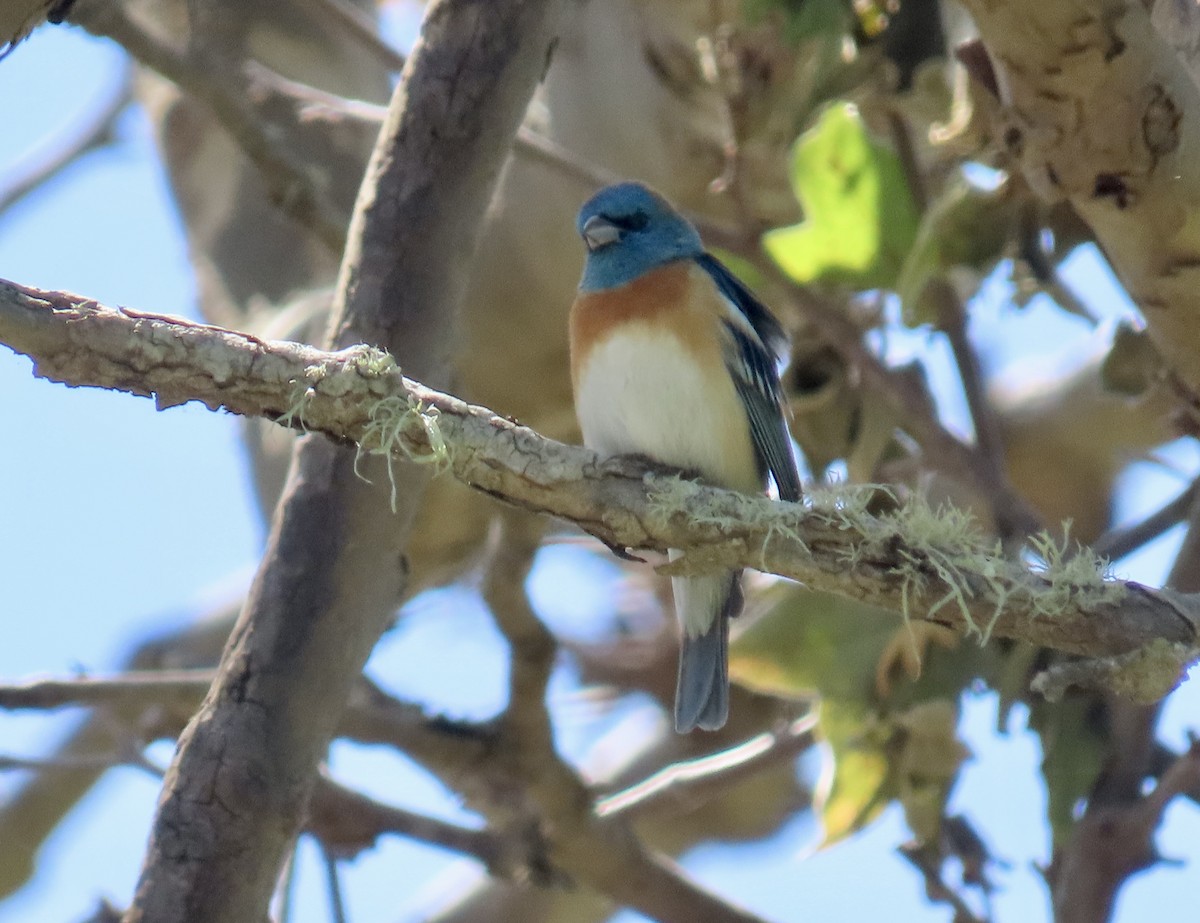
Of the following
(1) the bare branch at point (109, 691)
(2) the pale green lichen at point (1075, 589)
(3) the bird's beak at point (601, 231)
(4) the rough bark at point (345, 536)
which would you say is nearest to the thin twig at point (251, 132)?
(3) the bird's beak at point (601, 231)

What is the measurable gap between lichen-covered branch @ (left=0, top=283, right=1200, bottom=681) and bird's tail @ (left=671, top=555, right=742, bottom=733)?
113 cm

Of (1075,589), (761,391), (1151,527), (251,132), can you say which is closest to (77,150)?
(251,132)

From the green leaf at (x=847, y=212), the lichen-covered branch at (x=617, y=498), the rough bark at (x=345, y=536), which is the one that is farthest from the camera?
the green leaf at (x=847, y=212)

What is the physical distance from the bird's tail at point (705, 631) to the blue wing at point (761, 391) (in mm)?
299

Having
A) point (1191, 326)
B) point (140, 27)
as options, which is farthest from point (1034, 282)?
point (140, 27)

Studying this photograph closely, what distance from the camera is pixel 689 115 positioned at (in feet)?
17.2

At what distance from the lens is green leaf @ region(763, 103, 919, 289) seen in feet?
13.9

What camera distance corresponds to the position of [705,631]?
382 centimetres

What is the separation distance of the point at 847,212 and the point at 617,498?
1.98 metres

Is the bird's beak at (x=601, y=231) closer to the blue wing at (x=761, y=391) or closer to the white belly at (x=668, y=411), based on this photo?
the blue wing at (x=761, y=391)

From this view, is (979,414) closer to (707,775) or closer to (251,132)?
(707,775)

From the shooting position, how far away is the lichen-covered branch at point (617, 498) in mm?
2250

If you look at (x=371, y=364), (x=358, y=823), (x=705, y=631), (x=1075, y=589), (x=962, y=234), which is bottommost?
(x=1075, y=589)

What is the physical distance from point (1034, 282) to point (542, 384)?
180 cm
